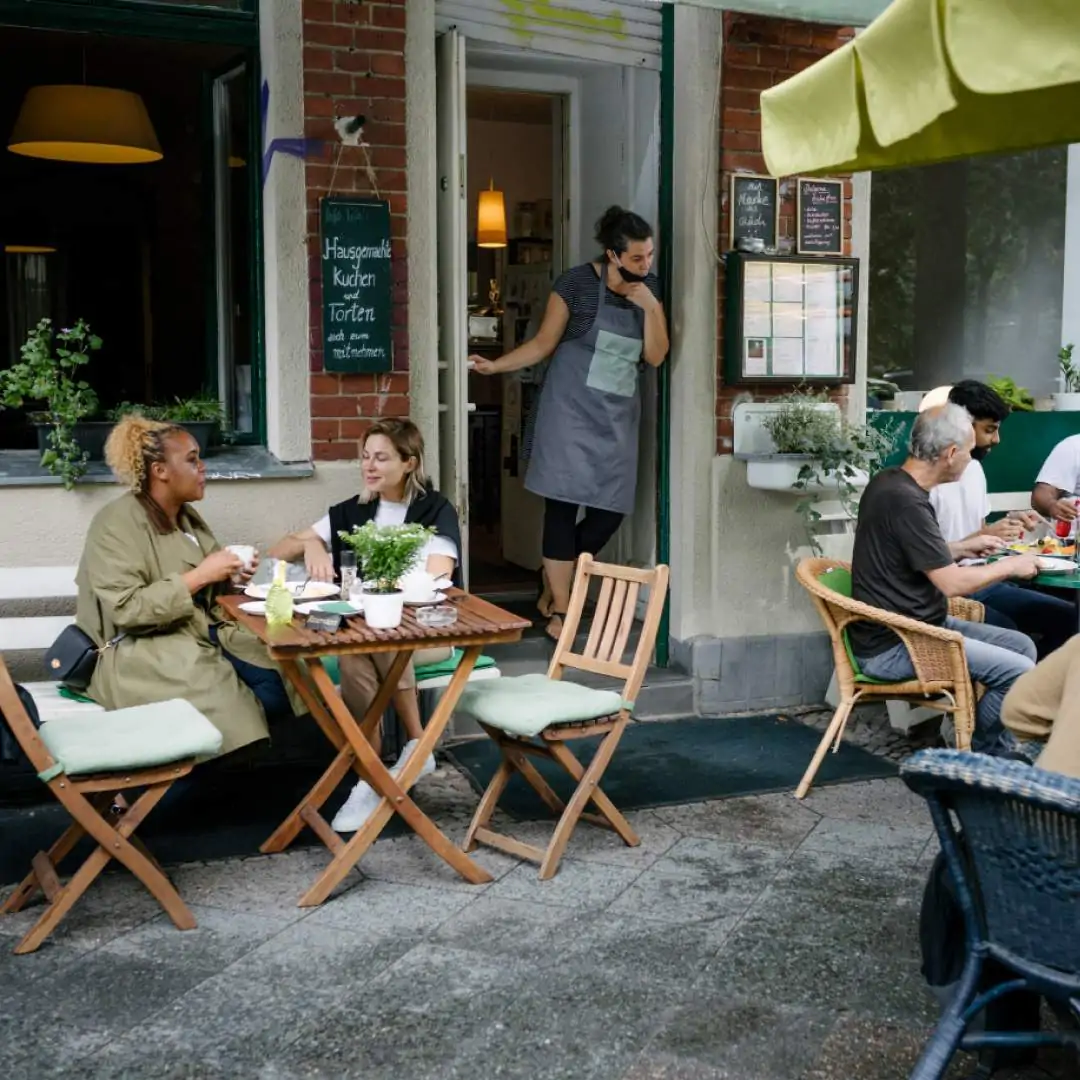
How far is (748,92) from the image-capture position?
5.84 metres

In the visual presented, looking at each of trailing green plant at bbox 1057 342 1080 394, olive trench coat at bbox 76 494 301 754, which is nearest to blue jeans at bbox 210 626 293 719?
olive trench coat at bbox 76 494 301 754

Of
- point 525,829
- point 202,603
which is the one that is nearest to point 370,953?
point 525,829

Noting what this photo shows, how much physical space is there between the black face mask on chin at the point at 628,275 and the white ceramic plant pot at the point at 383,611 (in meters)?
2.44

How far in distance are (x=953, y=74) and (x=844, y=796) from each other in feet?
9.21

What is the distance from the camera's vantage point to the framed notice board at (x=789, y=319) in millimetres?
5887

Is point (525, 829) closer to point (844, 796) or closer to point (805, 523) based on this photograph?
point (844, 796)

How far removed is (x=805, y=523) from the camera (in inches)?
242

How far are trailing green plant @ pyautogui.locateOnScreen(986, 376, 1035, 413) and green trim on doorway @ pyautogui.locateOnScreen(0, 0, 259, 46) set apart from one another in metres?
4.11

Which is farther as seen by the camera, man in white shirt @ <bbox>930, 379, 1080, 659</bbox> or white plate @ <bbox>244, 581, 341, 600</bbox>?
man in white shirt @ <bbox>930, 379, 1080, 659</bbox>

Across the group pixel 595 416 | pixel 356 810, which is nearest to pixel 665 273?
pixel 595 416

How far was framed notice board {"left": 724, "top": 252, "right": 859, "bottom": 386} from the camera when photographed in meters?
5.89

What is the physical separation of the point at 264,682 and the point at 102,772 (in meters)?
0.98

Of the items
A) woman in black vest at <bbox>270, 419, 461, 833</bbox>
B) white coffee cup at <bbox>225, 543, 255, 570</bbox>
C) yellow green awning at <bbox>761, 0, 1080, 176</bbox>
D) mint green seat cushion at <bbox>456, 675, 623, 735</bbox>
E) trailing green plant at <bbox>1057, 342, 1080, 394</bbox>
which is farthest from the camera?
trailing green plant at <bbox>1057, 342, 1080, 394</bbox>

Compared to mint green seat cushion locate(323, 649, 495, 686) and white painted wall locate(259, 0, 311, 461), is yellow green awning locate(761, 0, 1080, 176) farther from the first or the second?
white painted wall locate(259, 0, 311, 461)
